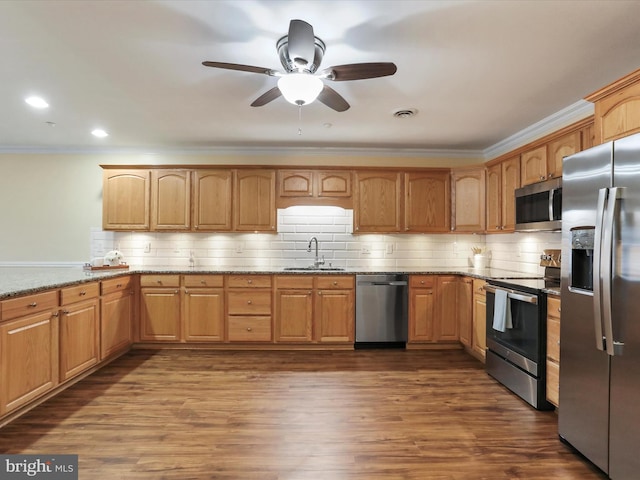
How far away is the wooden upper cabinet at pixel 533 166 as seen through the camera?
324 centimetres

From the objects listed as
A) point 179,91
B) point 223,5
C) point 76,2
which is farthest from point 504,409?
point 76,2

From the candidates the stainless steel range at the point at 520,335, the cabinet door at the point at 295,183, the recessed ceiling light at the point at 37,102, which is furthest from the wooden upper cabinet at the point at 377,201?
the recessed ceiling light at the point at 37,102

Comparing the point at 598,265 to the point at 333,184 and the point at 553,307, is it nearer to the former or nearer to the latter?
the point at 553,307

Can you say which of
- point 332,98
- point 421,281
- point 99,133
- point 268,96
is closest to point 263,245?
point 421,281

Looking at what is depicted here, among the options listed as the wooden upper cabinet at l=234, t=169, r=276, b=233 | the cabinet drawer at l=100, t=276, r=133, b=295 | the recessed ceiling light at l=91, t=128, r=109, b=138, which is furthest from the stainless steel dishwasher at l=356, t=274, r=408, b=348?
the recessed ceiling light at l=91, t=128, r=109, b=138

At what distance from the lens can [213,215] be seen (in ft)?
14.5

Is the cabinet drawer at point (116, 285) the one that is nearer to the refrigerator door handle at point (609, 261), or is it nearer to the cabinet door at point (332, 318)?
the cabinet door at point (332, 318)

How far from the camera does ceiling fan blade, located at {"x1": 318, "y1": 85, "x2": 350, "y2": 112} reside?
2365 millimetres

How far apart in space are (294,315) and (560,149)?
9.97ft

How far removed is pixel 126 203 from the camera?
4.43 m

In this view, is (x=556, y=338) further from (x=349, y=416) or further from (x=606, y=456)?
(x=349, y=416)

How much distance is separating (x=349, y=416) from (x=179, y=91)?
9.35 ft

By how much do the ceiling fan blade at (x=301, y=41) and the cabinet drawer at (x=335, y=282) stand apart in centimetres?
261

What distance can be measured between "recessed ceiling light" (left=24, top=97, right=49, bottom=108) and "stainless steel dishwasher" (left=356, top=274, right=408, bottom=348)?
345cm
